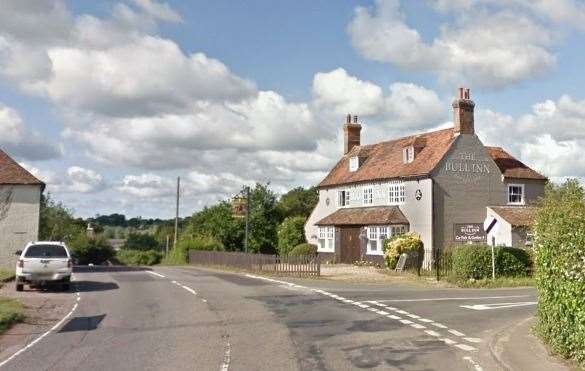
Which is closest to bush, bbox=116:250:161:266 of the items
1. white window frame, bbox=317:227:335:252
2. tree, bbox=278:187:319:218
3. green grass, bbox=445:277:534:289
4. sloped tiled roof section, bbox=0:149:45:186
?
tree, bbox=278:187:319:218

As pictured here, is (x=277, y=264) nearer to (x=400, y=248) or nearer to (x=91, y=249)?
(x=400, y=248)

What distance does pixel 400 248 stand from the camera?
123 feet

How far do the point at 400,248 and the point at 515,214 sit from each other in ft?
26.4

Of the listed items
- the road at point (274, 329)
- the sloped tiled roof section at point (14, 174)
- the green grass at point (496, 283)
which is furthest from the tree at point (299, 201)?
the road at point (274, 329)

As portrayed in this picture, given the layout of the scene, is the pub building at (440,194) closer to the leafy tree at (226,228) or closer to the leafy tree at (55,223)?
the leafy tree at (226,228)

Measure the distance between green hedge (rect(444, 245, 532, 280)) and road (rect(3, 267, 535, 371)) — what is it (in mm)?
4478

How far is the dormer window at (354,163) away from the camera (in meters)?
49.0

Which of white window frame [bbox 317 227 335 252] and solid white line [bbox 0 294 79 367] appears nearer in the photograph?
solid white line [bbox 0 294 79 367]

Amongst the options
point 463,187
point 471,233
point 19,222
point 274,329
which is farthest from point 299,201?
point 274,329

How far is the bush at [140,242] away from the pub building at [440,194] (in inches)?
2904

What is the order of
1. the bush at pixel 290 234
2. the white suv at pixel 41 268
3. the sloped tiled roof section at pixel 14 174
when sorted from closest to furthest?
the white suv at pixel 41 268, the sloped tiled roof section at pixel 14 174, the bush at pixel 290 234

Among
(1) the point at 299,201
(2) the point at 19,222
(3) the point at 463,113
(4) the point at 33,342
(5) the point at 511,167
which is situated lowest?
(4) the point at 33,342

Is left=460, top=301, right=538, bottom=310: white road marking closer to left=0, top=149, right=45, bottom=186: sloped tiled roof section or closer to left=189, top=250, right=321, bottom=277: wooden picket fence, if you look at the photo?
left=189, top=250, right=321, bottom=277: wooden picket fence

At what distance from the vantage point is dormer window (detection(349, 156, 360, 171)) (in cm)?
4900
